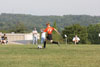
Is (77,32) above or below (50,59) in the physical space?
above

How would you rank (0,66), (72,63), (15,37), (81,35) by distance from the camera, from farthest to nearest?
(15,37) → (81,35) → (72,63) → (0,66)

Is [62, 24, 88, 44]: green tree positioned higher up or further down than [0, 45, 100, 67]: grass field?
higher up

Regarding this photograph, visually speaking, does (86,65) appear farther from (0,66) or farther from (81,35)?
(81,35)

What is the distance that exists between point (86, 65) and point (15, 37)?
556ft

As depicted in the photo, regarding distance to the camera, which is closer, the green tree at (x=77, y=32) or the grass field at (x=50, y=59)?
the grass field at (x=50, y=59)

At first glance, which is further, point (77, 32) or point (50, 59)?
point (77, 32)

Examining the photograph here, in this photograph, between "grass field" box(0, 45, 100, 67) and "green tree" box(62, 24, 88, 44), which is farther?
"green tree" box(62, 24, 88, 44)

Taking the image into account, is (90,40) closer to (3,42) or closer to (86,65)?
(3,42)

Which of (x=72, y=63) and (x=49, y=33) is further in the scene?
(x=49, y=33)

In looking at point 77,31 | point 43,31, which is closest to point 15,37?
point 77,31

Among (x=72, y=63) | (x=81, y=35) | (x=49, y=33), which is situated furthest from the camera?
(x=81, y=35)

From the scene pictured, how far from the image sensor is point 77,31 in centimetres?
16950

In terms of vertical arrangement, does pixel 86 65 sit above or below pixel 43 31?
below

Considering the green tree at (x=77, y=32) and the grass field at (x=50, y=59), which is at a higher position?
the green tree at (x=77, y=32)
